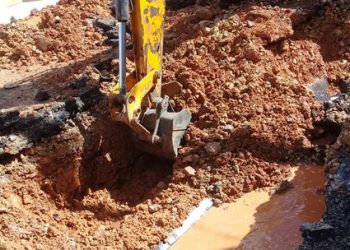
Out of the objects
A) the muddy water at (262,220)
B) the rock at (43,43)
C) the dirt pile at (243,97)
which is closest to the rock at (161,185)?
the dirt pile at (243,97)

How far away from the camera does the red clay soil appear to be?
5914mm

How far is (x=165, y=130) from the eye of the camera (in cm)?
628

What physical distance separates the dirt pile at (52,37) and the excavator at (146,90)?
2245 millimetres

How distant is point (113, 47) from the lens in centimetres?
817

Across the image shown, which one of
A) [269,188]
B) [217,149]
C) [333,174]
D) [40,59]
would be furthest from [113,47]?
[333,174]

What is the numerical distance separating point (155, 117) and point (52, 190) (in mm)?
1322

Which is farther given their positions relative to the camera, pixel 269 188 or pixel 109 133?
pixel 109 133

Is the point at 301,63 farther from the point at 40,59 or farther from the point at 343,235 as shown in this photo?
the point at 40,59

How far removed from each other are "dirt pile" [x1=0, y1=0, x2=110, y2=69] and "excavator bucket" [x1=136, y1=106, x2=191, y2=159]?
216 cm

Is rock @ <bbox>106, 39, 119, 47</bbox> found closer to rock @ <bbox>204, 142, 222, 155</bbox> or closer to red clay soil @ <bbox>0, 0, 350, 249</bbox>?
red clay soil @ <bbox>0, 0, 350, 249</bbox>

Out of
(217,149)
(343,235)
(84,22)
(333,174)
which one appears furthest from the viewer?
(84,22)

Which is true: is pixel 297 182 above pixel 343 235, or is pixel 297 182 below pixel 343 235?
below

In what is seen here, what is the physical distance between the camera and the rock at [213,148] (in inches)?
252

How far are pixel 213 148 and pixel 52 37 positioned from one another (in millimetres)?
3277
